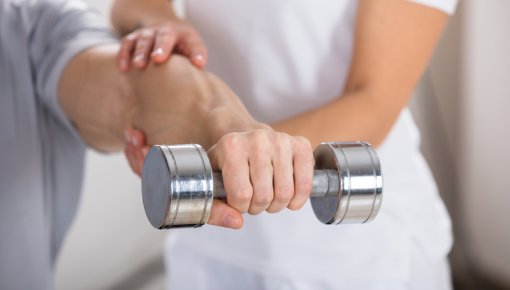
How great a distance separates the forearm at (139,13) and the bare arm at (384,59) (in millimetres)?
245

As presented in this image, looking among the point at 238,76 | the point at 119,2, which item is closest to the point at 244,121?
the point at 238,76

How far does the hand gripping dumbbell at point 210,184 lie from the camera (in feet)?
1.42

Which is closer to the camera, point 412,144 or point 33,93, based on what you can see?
point 33,93

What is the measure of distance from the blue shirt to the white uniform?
0.53 feet

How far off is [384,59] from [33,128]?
417mm

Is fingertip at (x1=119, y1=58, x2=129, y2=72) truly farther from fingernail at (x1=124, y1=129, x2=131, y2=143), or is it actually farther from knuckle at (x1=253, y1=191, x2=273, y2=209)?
knuckle at (x1=253, y1=191, x2=273, y2=209)

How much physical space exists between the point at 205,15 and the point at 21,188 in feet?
1.03

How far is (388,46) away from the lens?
32.2 inches

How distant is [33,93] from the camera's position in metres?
0.88

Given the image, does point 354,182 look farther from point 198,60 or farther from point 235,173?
point 198,60

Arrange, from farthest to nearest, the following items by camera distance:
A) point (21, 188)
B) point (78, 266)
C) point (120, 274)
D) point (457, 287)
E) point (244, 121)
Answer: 1. point (457, 287)
2. point (120, 274)
3. point (78, 266)
4. point (21, 188)
5. point (244, 121)

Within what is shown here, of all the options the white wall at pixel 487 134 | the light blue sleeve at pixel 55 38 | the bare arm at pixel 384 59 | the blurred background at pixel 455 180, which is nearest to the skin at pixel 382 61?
the bare arm at pixel 384 59

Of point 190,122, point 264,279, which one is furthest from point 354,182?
point 264,279

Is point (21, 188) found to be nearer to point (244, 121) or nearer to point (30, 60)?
point (30, 60)
